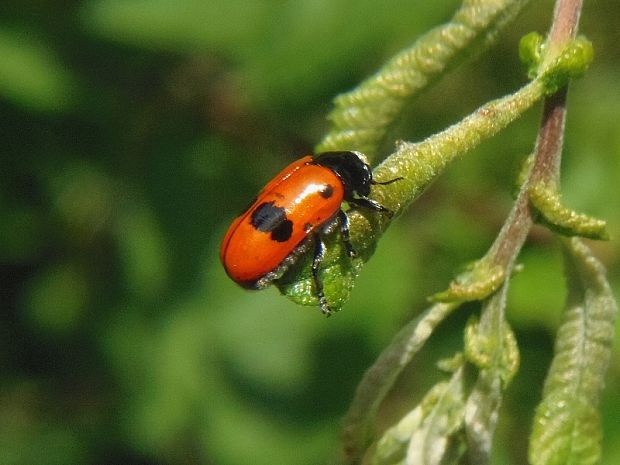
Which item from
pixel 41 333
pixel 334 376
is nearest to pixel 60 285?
pixel 41 333

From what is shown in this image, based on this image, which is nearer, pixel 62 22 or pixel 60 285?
pixel 62 22

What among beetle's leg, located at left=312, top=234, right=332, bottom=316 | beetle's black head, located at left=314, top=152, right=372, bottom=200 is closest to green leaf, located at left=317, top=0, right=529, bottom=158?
beetle's black head, located at left=314, top=152, right=372, bottom=200

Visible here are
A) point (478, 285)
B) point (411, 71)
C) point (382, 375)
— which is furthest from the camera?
point (411, 71)

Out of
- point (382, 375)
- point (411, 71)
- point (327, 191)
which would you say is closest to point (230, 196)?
point (327, 191)

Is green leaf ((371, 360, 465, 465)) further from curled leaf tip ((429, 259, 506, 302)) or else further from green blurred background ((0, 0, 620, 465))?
green blurred background ((0, 0, 620, 465))

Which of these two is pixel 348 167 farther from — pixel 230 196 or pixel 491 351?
pixel 230 196

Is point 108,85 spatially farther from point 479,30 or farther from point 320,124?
point 479,30

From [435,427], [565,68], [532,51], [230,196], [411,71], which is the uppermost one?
[230,196]

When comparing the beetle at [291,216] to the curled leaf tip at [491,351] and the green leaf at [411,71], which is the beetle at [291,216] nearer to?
the green leaf at [411,71]
